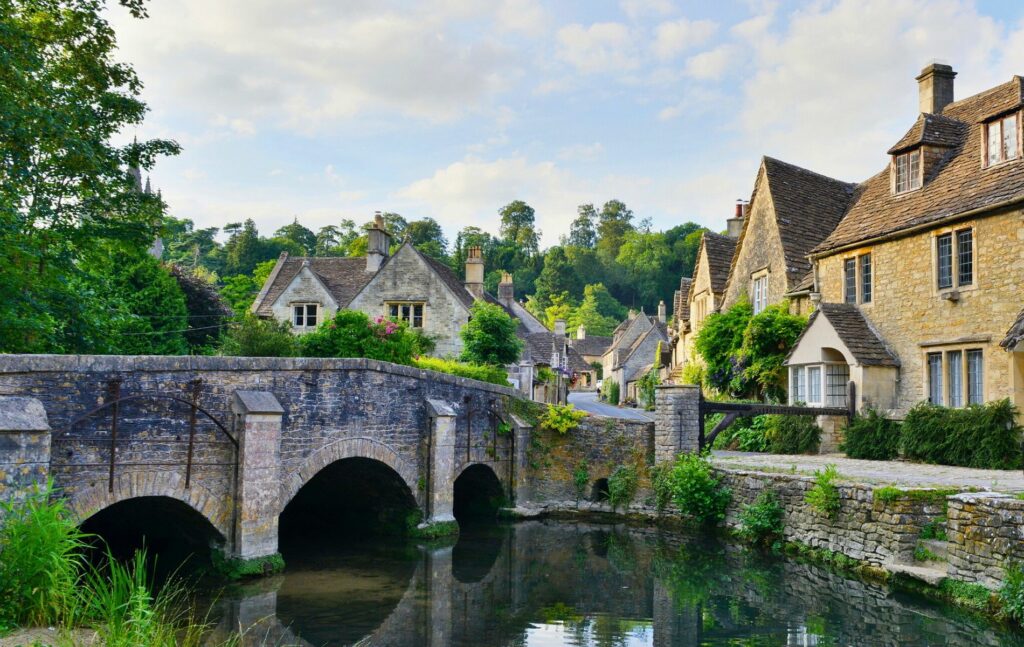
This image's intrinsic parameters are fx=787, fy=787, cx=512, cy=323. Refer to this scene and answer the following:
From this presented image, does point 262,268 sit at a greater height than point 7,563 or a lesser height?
greater

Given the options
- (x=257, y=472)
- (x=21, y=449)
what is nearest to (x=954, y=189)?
(x=257, y=472)

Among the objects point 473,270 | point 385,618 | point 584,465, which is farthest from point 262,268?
point 385,618

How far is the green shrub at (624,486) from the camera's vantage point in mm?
19609

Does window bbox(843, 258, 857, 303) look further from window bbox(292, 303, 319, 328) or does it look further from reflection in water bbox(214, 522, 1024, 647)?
window bbox(292, 303, 319, 328)

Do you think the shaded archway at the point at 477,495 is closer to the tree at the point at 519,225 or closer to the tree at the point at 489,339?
the tree at the point at 489,339

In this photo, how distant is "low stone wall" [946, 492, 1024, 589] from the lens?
9.98 meters

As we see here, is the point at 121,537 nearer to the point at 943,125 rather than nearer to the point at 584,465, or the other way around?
the point at 584,465

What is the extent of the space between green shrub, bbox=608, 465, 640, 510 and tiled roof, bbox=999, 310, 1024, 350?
8.52 meters

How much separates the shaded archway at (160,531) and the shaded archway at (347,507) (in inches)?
A: 86.2

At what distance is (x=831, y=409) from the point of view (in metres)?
19.1

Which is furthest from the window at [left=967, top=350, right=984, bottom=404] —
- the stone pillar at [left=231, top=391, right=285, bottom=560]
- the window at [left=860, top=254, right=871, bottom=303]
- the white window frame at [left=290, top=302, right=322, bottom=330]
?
the white window frame at [left=290, top=302, right=322, bottom=330]

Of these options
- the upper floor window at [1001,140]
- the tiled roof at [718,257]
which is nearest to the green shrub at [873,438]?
the upper floor window at [1001,140]

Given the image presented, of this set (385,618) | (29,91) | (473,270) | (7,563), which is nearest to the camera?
(7,563)

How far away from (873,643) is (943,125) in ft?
50.0
